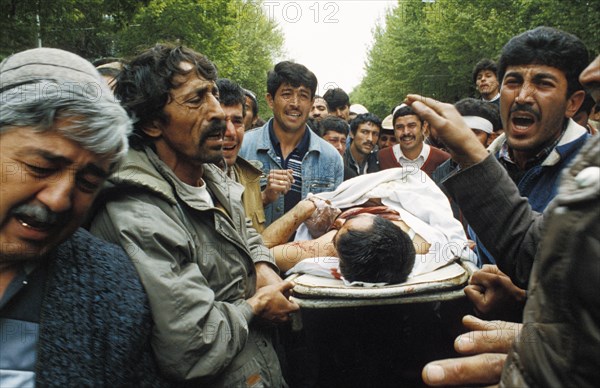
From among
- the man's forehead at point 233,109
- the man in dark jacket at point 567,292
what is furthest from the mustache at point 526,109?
the man's forehead at point 233,109

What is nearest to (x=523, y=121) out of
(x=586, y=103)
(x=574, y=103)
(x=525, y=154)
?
(x=525, y=154)

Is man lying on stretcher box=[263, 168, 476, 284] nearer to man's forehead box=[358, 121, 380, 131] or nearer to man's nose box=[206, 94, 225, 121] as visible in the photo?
man's nose box=[206, 94, 225, 121]

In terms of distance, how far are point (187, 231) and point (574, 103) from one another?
204 centimetres

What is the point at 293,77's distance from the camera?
4.31 metres

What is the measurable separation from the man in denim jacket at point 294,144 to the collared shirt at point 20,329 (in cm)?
281

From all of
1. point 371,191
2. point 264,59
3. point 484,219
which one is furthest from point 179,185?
point 264,59

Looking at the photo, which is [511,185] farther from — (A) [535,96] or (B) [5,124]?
(B) [5,124]

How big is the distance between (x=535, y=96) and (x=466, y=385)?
163 centimetres

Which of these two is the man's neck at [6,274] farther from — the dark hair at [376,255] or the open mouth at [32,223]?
the dark hair at [376,255]

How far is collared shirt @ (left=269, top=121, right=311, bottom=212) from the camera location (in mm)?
4148

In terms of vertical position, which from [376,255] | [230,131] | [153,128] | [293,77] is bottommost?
[376,255]

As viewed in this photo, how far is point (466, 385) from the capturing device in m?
1.36

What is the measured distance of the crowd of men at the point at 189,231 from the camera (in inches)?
34.2

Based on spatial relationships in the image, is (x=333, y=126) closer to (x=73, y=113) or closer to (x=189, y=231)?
(x=189, y=231)
